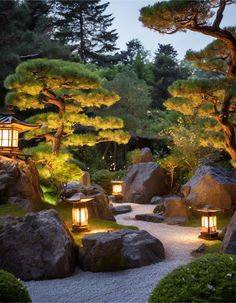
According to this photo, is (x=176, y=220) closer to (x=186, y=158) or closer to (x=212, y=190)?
(x=212, y=190)

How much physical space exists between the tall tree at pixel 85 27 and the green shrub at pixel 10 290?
19319 millimetres

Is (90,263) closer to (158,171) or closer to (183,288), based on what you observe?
(183,288)

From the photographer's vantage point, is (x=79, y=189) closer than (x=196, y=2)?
No

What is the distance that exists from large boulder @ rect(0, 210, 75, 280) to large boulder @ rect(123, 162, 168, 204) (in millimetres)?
7694

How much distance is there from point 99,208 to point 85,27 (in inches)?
633

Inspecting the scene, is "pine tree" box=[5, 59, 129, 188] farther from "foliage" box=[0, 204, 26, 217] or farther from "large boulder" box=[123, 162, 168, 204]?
"large boulder" box=[123, 162, 168, 204]

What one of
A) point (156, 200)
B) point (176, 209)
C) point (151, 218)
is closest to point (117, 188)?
point (156, 200)

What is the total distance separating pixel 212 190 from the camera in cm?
924

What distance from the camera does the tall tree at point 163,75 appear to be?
75.2ft

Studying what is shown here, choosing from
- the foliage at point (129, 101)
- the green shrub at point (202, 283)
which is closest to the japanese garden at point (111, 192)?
the green shrub at point (202, 283)

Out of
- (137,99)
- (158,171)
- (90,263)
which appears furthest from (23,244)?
(137,99)

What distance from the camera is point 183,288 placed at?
2.18 m

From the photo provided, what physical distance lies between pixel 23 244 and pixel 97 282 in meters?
Answer: 1.30

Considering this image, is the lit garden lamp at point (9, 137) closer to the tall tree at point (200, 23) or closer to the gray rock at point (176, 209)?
the tall tree at point (200, 23)
